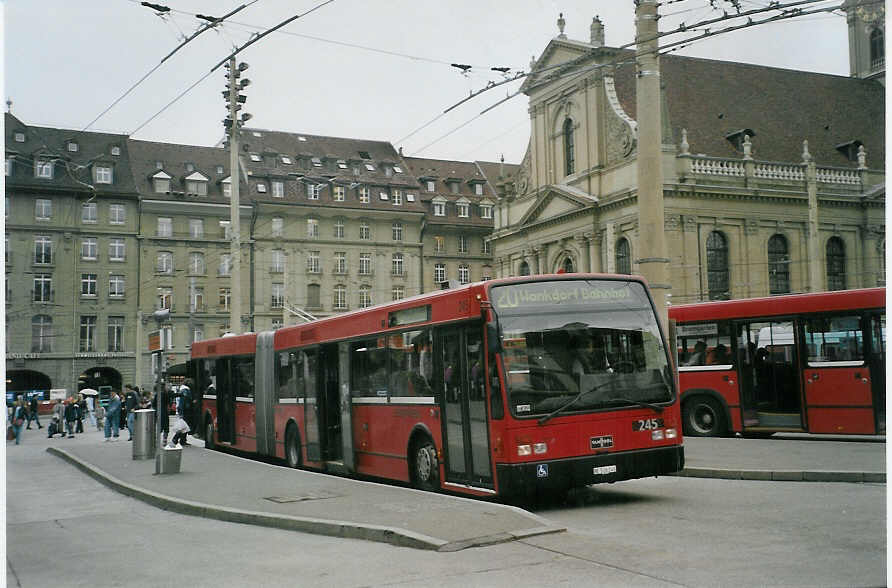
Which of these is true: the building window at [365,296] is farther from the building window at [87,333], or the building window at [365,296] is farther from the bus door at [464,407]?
the building window at [87,333]

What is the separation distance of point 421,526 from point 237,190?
31.5 ft

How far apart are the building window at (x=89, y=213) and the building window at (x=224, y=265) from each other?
3632 mm

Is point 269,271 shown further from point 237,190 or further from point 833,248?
point 833,248

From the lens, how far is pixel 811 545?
779 centimetres

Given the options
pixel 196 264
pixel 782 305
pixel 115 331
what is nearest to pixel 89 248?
pixel 115 331

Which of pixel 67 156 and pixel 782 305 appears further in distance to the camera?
pixel 782 305

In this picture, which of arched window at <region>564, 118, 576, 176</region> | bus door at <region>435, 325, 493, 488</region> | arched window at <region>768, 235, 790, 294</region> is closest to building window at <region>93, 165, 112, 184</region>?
bus door at <region>435, 325, 493, 488</region>

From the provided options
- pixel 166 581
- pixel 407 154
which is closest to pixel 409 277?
pixel 407 154

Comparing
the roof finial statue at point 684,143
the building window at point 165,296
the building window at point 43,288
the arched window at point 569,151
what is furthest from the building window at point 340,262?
the roof finial statue at point 684,143

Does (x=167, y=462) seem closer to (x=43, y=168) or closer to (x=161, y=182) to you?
(x=161, y=182)

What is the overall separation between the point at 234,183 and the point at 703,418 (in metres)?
9.91

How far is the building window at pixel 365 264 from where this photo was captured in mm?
18292

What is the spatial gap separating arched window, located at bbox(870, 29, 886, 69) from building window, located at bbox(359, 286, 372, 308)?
8.11 metres

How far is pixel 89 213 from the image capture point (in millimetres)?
12133
